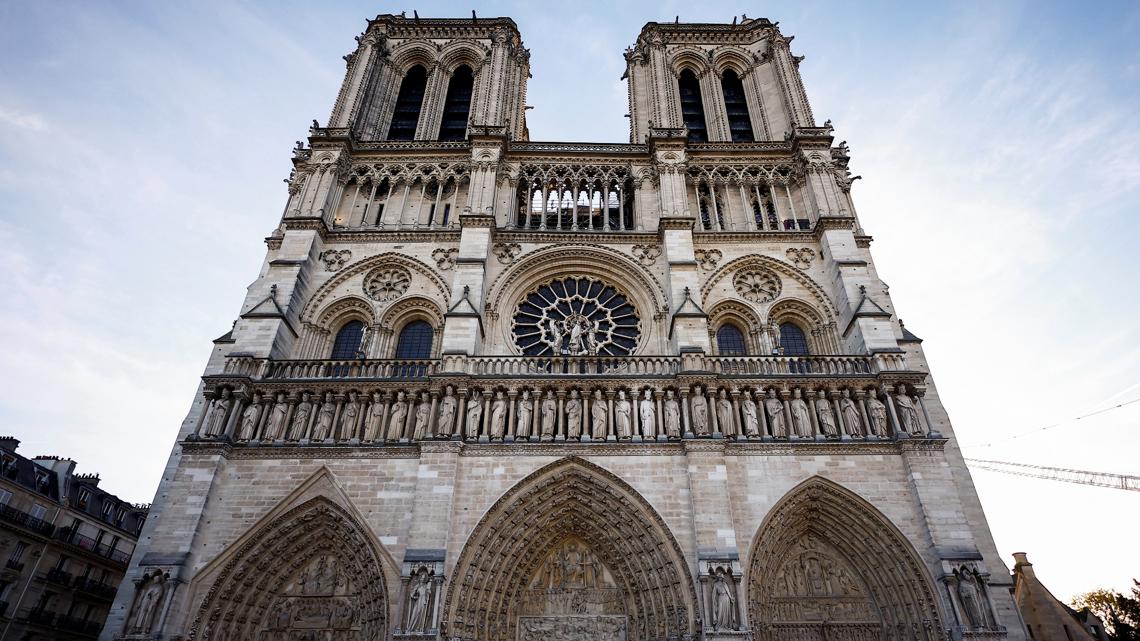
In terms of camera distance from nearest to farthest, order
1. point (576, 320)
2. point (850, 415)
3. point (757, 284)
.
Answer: point (850, 415) → point (576, 320) → point (757, 284)

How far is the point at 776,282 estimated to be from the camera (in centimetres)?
1673

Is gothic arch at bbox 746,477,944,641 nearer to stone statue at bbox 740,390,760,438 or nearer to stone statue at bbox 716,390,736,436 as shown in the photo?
stone statue at bbox 740,390,760,438

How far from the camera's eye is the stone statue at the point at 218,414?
12805 mm

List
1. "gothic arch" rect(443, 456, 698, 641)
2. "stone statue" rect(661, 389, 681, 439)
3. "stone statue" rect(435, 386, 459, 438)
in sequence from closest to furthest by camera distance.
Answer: "gothic arch" rect(443, 456, 698, 641) < "stone statue" rect(435, 386, 459, 438) < "stone statue" rect(661, 389, 681, 439)

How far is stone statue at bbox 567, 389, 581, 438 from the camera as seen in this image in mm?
12880

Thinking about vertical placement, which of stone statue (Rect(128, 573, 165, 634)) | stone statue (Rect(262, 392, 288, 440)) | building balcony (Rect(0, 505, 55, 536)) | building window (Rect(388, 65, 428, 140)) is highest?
building window (Rect(388, 65, 428, 140))

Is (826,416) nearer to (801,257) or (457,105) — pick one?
(801,257)

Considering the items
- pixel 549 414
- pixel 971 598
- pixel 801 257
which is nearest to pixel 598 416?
pixel 549 414

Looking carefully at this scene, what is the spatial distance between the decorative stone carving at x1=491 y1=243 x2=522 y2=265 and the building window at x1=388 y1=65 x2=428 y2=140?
7.14 m

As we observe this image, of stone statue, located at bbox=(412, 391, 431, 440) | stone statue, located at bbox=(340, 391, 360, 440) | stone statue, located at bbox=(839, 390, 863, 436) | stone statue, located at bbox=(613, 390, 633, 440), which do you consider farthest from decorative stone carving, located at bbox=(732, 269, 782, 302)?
stone statue, located at bbox=(340, 391, 360, 440)

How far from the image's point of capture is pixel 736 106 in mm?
22938

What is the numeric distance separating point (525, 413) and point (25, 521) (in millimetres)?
15202

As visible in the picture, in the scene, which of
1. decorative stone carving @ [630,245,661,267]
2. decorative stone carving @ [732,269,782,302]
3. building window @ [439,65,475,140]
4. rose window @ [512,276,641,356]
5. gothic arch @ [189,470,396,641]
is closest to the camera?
gothic arch @ [189,470,396,641]

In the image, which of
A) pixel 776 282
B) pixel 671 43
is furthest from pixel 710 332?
pixel 671 43
